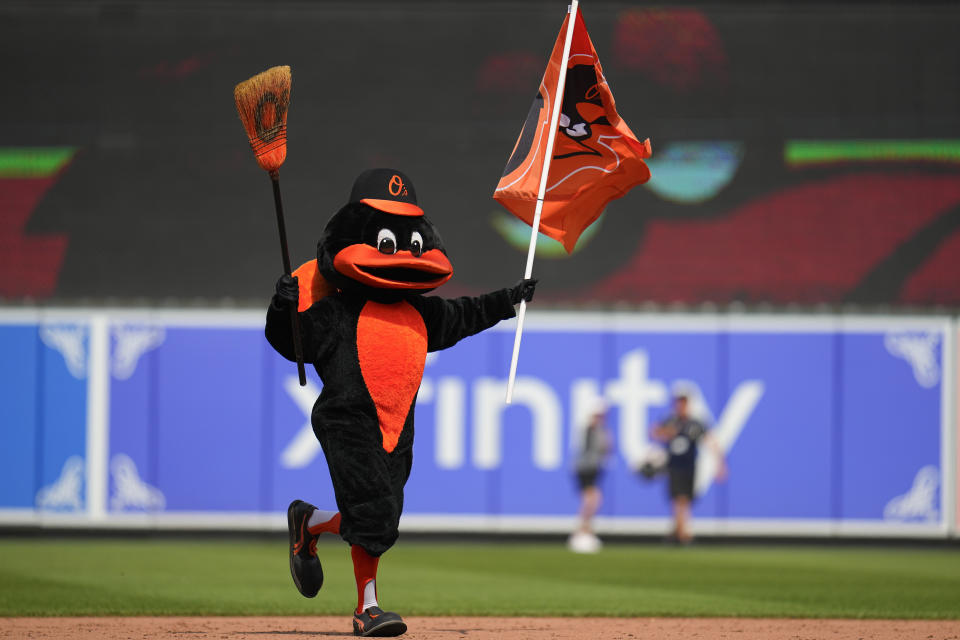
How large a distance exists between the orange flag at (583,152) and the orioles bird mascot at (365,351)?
94 centimetres

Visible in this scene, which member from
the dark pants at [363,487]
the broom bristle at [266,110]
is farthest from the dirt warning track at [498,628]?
the broom bristle at [266,110]

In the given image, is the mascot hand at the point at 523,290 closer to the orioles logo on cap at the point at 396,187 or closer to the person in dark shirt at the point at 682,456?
the orioles logo on cap at the point at 396,187

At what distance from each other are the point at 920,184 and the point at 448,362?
673 centimetres

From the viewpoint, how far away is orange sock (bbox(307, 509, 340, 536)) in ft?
21.1

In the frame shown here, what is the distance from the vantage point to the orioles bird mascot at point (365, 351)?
626 cm

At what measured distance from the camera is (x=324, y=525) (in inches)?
257

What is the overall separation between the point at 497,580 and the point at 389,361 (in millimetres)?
5172

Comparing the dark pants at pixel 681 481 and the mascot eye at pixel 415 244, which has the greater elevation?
the mascot eye at pixel 415 244

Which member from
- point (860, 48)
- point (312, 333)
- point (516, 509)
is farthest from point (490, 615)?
point (860, 48)

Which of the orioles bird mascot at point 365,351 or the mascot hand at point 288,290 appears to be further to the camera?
the orioles bird mascot at point 365,351

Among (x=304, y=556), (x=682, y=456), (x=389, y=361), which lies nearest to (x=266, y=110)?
(x=389, y=361)

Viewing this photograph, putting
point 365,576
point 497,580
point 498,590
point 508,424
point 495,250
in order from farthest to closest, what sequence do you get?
point 495,250, point 508,424, point 497,580, point 498,590, point 365,576

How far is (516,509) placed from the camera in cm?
1539

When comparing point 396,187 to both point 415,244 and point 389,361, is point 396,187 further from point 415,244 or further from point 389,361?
point 389,361
